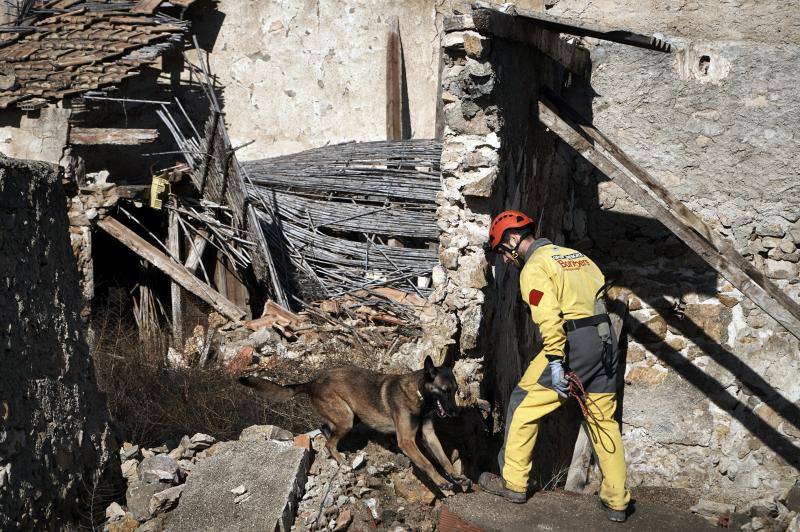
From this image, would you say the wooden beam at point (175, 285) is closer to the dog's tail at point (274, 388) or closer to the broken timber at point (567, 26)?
the dog's tail at point (274, 388)

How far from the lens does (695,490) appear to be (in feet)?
22.4

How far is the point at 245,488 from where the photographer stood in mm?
4641

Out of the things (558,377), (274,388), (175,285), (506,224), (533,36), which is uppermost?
(533,36)

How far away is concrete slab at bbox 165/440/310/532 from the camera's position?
14.5 ft

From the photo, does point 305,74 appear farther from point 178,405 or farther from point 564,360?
point 564,360

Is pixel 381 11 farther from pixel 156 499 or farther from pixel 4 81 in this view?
pixel 156 499

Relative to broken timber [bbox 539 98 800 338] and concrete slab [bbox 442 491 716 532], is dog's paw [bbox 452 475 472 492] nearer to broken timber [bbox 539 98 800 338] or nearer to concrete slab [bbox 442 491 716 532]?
concrete slab [bbox 442 491 716 532]

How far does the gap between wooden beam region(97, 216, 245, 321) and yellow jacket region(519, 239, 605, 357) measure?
Answer: 5755mm

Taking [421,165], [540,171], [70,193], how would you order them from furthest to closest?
[421,165], [70,193], [540,171]

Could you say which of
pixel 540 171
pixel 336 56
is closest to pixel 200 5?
pixel 336 56

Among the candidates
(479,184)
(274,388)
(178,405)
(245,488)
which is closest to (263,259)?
(178,405)

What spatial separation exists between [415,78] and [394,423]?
31.5 feet

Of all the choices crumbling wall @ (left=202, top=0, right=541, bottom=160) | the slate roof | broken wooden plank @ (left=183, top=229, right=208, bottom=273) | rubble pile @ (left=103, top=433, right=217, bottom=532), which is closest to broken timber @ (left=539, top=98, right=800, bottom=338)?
rubble pile @ (left=103, top=433, right=217, bottom=532)

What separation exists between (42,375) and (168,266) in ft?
18.0
